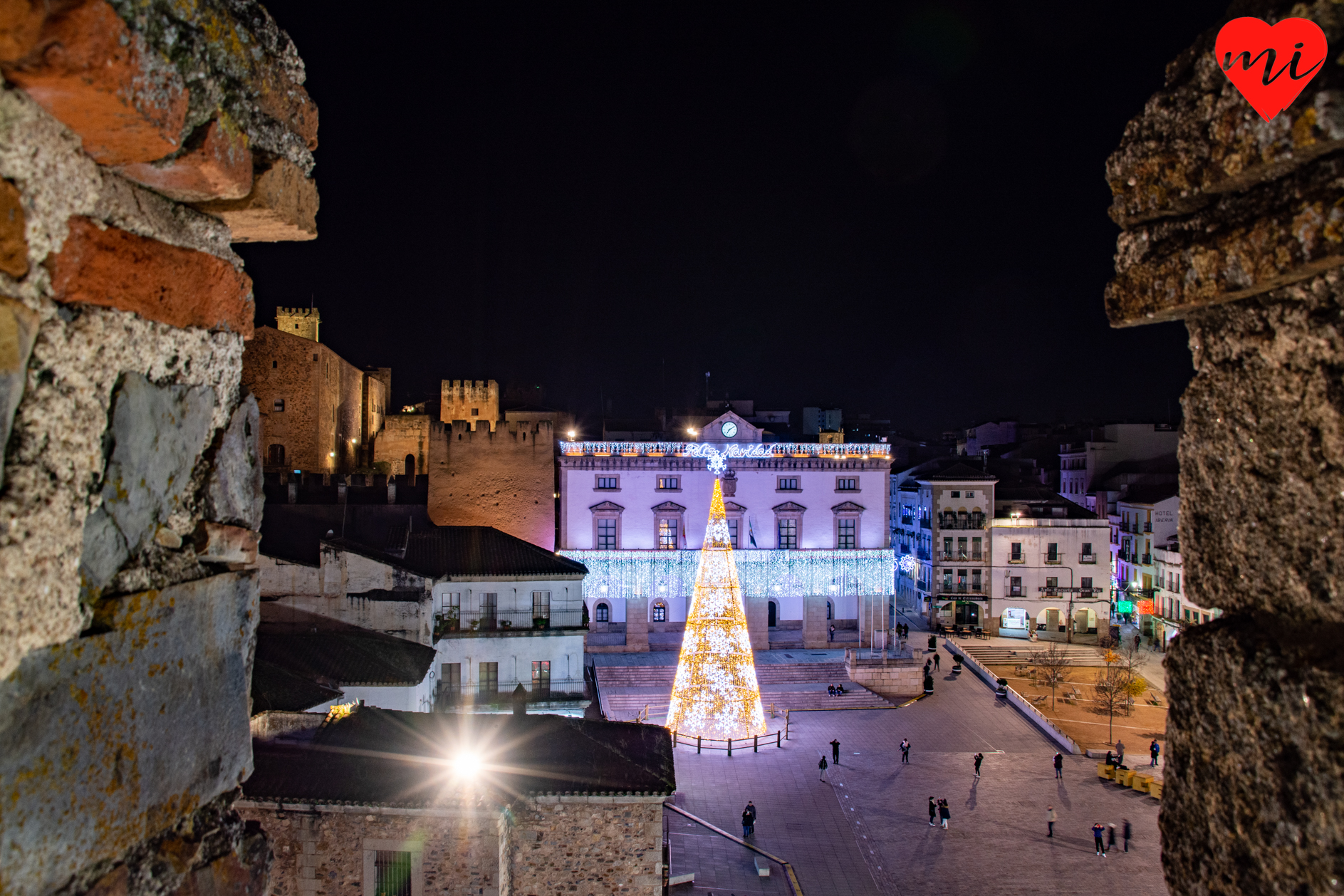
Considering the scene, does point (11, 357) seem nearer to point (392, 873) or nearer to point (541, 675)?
point (392, 873)

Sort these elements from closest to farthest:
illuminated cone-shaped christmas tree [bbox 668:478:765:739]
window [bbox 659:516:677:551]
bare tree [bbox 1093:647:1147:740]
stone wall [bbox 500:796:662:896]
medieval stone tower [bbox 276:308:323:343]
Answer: stone wall [bbox 500:796:662:896] < illuminated cone-shaped christmas tree [bbox 668:478:765:739] < bare tree [bbox 1093:647:1147:740] < window [bbox 659:516:677:551] < medieval stone tower [bbox 276:308:323:343]

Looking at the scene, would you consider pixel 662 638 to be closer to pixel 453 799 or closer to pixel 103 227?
pixel 453 799

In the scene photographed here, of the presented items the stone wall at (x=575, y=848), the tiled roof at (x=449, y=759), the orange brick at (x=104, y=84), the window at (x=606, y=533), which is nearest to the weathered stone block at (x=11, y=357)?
the orange brick at (x=104, y=84)

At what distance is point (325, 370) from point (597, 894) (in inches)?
1265

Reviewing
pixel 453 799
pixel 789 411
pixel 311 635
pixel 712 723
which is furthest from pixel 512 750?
pixel 789 411

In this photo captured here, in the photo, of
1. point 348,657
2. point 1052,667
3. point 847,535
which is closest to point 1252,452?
point 348,657

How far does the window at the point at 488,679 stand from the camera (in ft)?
78.6

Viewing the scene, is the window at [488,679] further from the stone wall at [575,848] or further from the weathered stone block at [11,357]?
the weathered stone block at [11,357]

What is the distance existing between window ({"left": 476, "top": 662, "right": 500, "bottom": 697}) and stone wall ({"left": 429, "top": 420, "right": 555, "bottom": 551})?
8425 mm

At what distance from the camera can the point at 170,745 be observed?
7.23 ft

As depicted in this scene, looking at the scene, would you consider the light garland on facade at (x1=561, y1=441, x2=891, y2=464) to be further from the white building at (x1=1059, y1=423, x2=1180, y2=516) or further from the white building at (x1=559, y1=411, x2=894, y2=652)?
the white building at (x1=1059, y1=423, x2=1180, y2=516)

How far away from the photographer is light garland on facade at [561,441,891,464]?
3472cm

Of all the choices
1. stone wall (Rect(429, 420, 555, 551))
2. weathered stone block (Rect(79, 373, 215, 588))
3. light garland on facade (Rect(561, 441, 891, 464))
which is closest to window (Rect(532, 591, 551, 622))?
stone wall (Rect(429, 420, 555, 551))

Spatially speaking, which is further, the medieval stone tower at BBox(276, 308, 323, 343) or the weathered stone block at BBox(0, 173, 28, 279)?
the medieval stone tower at BBox(276, 308, 323, 343)
